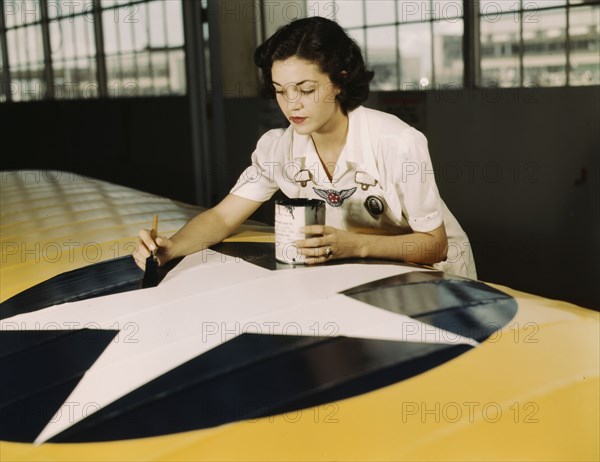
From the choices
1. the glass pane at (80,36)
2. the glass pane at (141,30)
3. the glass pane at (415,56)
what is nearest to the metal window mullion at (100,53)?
the glass pane at (80,36)

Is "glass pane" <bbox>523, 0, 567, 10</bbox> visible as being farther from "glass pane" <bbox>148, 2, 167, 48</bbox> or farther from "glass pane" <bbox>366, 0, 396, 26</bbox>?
"glass pane" <bbox>148, 2, 167, 48</bbox>

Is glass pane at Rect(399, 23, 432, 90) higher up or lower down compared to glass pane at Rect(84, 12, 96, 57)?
lower down

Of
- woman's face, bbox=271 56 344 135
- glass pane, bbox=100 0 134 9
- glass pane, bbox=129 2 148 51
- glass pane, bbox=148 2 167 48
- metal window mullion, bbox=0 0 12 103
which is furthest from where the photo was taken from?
metal window mullion, bbox=0 0 12 103

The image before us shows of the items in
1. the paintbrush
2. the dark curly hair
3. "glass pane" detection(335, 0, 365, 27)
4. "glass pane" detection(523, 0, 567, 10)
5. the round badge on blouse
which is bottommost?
the paintbrush

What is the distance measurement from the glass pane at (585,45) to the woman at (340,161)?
1783 mm

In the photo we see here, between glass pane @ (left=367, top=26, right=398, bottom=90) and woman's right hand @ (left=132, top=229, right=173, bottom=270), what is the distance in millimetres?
2607

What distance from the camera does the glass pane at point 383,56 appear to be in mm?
3902

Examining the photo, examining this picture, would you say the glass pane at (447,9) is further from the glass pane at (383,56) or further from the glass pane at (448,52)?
the glass pane at (383,56)

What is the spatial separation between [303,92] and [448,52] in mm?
2270

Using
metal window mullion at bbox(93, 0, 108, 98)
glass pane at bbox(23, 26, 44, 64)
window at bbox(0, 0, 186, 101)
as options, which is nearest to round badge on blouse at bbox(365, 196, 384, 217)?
window at bbox(0, 0, 186, 101)

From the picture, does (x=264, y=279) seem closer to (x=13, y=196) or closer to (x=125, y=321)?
(x=125, y=321)

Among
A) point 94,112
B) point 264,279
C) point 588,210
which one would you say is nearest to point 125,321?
point 264,279

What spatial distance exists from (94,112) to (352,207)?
5324 millimetres

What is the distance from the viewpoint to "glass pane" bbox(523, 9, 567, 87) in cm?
321
